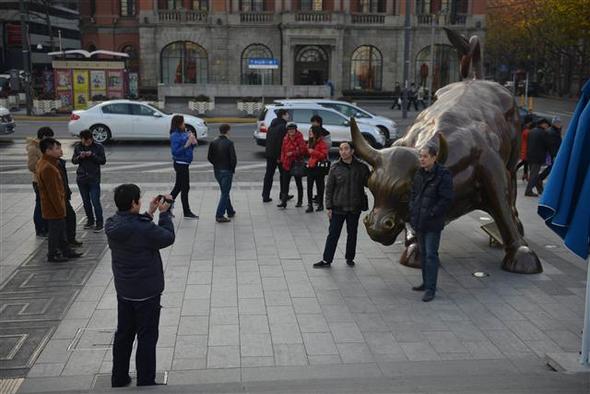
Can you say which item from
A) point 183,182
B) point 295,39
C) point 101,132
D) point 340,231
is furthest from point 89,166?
point 295,39

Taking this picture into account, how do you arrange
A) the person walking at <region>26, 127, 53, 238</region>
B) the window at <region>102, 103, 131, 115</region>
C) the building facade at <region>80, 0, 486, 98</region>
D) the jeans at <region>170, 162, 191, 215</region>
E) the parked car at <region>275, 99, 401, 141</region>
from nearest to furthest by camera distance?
the person walking at <region>26, 127, 53, 238</region>
the jeans at <region>170, 162, 191, 215</region>
the parked car at <region>275, 99, 401, 141</region>
the window at <region>102, 103, 131, 115</region>
the building facade at <region>80, 0, 486, 98</region>

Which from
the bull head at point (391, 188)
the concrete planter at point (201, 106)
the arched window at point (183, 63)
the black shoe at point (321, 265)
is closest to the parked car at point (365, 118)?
the concrete planter at point (201, 106)

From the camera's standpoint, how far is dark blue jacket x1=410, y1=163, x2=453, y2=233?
23.6 ft

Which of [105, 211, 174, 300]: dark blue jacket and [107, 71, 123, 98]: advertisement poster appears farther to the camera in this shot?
[107, 71, 123, 98]: advertisement poster

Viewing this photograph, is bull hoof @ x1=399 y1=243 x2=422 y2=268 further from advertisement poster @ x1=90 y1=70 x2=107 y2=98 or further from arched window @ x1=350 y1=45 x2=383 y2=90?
arched window @ x1=350 y1=45 x2=383 y2=90

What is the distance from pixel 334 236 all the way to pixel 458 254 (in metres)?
2.21

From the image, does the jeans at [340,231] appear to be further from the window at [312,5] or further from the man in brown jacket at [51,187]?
the window at [312,5]

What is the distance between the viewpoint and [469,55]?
11.8 metres

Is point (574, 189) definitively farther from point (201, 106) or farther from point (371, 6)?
point (371, 6)

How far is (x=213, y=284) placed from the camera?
824cm

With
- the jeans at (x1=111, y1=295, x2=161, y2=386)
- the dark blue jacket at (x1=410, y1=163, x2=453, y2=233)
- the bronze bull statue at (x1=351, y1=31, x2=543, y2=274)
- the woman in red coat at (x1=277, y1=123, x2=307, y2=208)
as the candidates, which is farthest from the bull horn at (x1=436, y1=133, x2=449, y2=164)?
the woman in red coat at (x1=277, y1=123, x2=307, y2=208)

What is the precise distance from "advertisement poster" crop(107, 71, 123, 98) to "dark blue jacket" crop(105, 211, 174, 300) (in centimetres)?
2895

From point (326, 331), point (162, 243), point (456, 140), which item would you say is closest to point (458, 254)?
point (456, 140)

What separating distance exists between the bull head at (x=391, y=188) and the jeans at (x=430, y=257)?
344 millimetres
